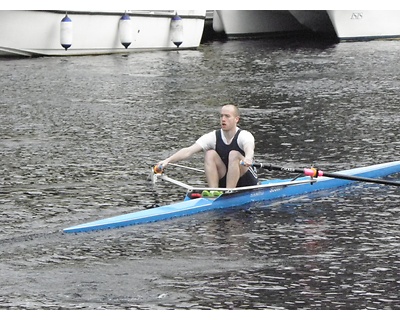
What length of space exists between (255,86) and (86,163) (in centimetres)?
1020

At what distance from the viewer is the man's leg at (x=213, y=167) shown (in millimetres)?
13406

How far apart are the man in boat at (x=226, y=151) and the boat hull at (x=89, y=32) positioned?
19.1 metres

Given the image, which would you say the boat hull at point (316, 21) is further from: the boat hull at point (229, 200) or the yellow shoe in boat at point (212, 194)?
the yellow shoe in boat at point (212, 194)

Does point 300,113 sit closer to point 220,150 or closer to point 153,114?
point 153,114

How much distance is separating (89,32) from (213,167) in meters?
20.1

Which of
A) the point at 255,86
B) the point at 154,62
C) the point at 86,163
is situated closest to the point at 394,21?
the point at 154,62

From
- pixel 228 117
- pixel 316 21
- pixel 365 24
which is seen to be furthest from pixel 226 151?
pixel 316 21

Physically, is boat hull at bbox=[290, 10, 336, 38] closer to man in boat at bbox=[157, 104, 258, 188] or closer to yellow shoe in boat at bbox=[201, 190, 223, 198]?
man in boat at bbox=[157, 104, 258, 188]

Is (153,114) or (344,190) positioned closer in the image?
(344,190)

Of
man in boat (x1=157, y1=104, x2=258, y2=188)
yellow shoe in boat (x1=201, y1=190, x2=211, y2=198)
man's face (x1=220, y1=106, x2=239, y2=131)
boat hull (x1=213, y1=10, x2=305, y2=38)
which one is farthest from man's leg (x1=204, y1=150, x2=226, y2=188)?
boat hull (x1=213, y1=10, x2=305, y2=38)

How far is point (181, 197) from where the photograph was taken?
1423 cm

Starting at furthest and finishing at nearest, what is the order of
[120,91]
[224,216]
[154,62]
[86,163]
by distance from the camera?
[154,62] → [120,91] → [86,163] → [224,216]

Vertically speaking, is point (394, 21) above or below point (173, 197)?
above

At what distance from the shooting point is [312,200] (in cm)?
1405
